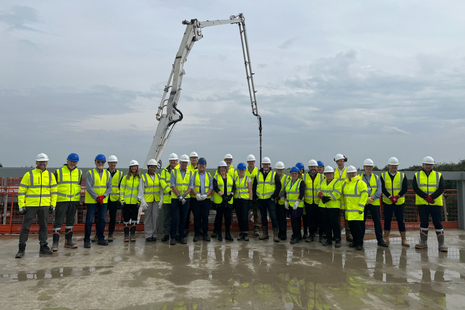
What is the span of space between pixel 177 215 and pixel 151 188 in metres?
0.95

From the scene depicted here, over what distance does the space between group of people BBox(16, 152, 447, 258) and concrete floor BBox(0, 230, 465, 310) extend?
538 mm


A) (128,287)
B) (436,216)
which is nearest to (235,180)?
(128,287)

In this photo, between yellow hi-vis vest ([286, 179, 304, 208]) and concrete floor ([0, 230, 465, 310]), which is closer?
concrete floor ([0, 230, 465, 310])

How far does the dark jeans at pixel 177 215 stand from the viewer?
23.9ft

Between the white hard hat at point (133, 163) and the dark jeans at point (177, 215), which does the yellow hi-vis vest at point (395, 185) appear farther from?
the white hard hat at point (133, 163)

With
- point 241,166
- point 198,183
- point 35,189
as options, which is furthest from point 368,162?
point 35,189

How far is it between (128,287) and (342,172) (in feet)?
17.8

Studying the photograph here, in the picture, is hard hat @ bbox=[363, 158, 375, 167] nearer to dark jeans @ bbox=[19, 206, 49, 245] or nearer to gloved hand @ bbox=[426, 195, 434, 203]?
gloved hand @ bbox=[426, 195, 434, 203]

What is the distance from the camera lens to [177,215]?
24.2ft

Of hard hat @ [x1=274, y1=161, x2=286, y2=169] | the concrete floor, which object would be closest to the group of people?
hard hat @ [x1=274, y1=161, x2=286, y2=169]

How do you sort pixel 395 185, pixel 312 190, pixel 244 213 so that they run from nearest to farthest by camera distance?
pixel 395 185 < pixel 312 190 < pixel 244 213

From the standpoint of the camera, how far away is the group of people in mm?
6785

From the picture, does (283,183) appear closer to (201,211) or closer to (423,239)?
(201,211)

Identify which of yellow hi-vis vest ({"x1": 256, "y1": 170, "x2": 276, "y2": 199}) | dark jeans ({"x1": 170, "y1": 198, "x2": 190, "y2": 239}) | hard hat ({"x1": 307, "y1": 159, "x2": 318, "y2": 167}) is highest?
hard hat ({"x1": 307, "y1": 159, "x2": 318, "y2": 167})
